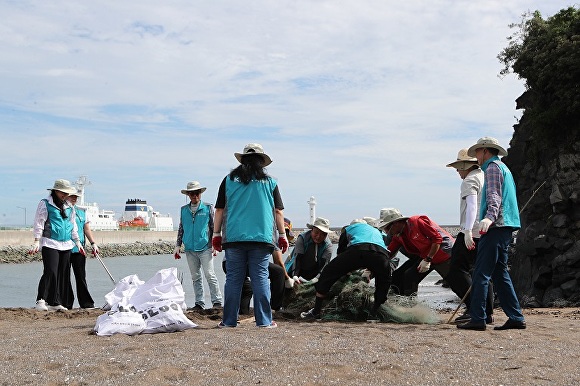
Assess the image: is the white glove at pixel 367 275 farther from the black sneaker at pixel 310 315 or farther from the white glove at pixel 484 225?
the white glove at pixel 484 225

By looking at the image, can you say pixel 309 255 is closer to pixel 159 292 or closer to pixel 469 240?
pixel 469 240

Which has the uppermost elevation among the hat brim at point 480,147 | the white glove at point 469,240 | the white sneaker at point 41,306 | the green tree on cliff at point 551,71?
the green tree on cliff at point 551,71

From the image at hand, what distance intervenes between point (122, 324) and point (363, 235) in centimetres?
298

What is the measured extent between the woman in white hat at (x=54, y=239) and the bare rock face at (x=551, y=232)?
10805 mm

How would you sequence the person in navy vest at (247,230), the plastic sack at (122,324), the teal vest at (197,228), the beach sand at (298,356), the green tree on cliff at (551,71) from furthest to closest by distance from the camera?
the green tree on cliff at (551,71) → the teal vest at (197,228) → the person in navy vest at (247,230) → the plastic sack at (122,324) → the beach sand at (298,356)

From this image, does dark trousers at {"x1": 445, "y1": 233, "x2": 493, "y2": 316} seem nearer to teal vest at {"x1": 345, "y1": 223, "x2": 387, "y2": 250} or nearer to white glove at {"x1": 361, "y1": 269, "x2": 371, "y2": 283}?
teal vest at {"x1": 345, "y1": 223, "x2": 387, "y2": 250}

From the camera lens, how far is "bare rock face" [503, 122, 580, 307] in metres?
18.5

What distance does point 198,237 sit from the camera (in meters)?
10.4

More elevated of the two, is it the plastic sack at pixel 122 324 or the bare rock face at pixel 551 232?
the bare rock face at pixel 551 232

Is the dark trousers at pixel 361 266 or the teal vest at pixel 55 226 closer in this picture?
the dark trousers at pixel 361 266

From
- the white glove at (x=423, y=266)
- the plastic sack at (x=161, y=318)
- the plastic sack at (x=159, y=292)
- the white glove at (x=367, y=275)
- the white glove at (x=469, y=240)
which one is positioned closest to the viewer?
the plastic sack at (x=161, y=318)

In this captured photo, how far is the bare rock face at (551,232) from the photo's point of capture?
60.8 ft

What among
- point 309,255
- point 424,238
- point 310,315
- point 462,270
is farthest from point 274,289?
point 462,270

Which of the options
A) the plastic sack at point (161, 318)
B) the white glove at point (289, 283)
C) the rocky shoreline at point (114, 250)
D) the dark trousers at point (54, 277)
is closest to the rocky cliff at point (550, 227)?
the white glove at point (289, 283)
